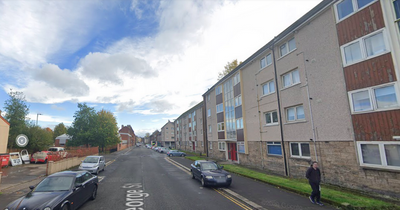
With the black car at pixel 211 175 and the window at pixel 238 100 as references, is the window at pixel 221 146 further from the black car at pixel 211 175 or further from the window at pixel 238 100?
the black car at pixel 211 175

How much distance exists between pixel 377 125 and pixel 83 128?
46.4 meters

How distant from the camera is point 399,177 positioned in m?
8.04

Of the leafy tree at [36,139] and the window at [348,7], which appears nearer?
the window at [348,7]

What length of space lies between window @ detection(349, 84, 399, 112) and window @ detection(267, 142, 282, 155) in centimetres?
684

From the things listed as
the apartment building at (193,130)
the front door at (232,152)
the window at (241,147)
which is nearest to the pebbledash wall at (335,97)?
the window at (241,147)

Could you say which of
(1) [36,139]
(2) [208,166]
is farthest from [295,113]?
(1) [36,139]

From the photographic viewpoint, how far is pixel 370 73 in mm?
9203

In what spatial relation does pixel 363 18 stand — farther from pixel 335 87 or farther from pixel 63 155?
pixel 63 155

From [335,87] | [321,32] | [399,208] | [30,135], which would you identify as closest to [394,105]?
[335,87]

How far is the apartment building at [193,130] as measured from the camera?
42094 mm

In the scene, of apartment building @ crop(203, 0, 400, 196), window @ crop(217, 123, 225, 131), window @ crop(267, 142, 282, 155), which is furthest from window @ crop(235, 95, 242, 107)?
window @ crop(267, 142, 282, 155)

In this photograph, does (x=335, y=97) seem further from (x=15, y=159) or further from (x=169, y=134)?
(x=169, y=134)

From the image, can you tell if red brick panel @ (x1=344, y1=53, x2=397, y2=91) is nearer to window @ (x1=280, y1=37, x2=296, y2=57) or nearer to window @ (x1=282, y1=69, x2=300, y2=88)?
window @ (x1=282, y1=69, x2=300, y2=88)

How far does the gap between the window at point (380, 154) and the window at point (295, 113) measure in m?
4.30
